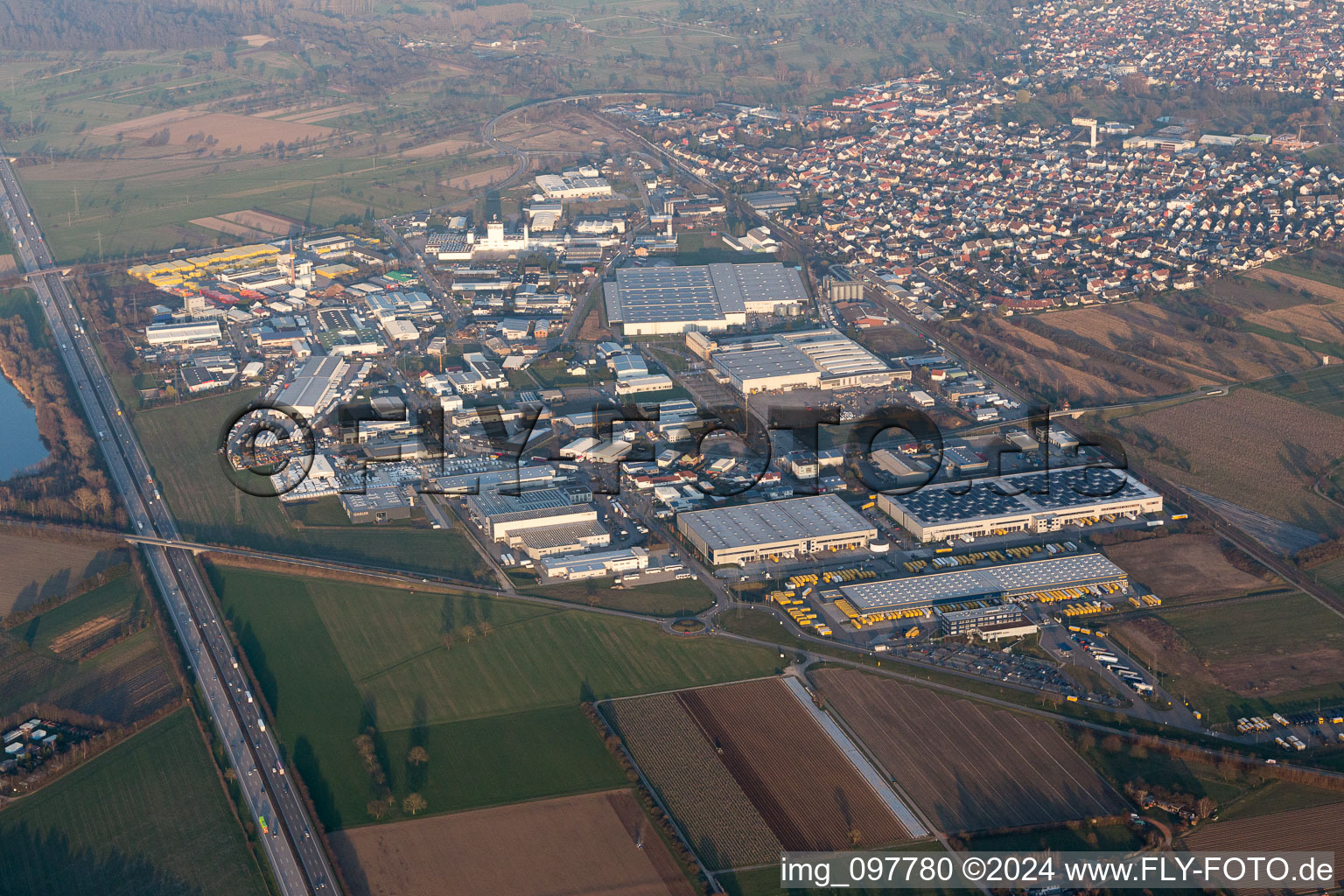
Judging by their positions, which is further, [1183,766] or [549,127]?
[549,127]

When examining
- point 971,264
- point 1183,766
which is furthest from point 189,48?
point 1183,766

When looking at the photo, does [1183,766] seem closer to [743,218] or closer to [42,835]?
[42,835]

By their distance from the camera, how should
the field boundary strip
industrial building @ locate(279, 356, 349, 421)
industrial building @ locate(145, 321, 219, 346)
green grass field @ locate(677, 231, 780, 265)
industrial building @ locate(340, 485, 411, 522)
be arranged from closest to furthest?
the field boundary strip
industrial building @ locate(340, 485, 411, 522)
industrial building @ locate(279, 356, 349, 421)
industrial building @ locate(145, 321, 219, 346)
green grass field @ locate(677, 231, 780, 265)

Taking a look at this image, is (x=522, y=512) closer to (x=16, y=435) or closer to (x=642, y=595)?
(x=642, y=595)

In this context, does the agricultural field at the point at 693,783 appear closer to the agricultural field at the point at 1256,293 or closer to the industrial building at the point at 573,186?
the agricultural field at the point at 1256,293

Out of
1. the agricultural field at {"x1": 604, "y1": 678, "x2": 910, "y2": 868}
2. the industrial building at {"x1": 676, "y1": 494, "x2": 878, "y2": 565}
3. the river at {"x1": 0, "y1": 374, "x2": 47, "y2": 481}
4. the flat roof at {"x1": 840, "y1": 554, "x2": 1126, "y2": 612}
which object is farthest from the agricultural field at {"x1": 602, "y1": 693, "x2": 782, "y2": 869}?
the river at {"x1": 0, "y1": 374, "x2": 47, "y2": 481}

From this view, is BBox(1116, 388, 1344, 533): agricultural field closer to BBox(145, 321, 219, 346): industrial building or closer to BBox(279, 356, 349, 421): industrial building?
BBox(279, 356, 349, 421): industrial building
